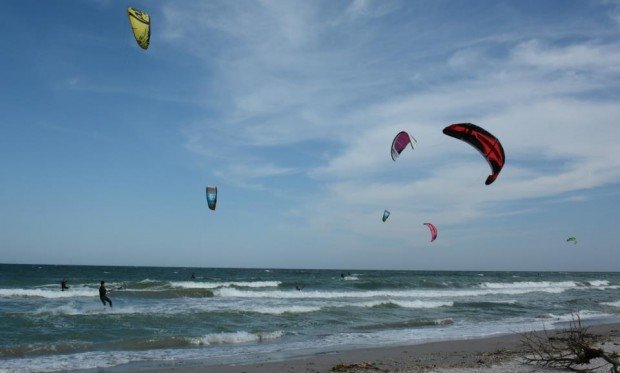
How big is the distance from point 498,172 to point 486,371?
4.31 m

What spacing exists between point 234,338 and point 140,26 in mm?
7217

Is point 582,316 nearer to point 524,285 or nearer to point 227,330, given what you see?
point 227,330

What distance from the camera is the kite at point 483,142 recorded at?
9977 millimetres

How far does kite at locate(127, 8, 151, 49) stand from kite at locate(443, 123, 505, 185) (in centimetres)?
574

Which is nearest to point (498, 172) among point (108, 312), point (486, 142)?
point (486, 142)

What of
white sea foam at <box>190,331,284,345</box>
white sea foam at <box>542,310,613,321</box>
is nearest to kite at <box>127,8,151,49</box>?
white sea foam at <box>190,331,284,345</box>

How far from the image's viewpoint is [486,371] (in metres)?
7.45

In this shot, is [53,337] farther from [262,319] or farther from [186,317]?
[262,319]

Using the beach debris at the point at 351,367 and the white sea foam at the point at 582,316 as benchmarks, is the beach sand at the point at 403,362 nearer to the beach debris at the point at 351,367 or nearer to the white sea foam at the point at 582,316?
the beach debris at the point at 351,367

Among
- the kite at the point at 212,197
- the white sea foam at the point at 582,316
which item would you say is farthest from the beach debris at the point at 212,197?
the white sea foam at the point at 582,316

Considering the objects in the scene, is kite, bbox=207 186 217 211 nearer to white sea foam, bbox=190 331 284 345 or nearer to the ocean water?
the ocean water

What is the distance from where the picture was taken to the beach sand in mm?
7914

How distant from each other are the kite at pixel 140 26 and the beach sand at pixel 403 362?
5287mm

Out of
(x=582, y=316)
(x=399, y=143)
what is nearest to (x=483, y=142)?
(x=399, y=143)
